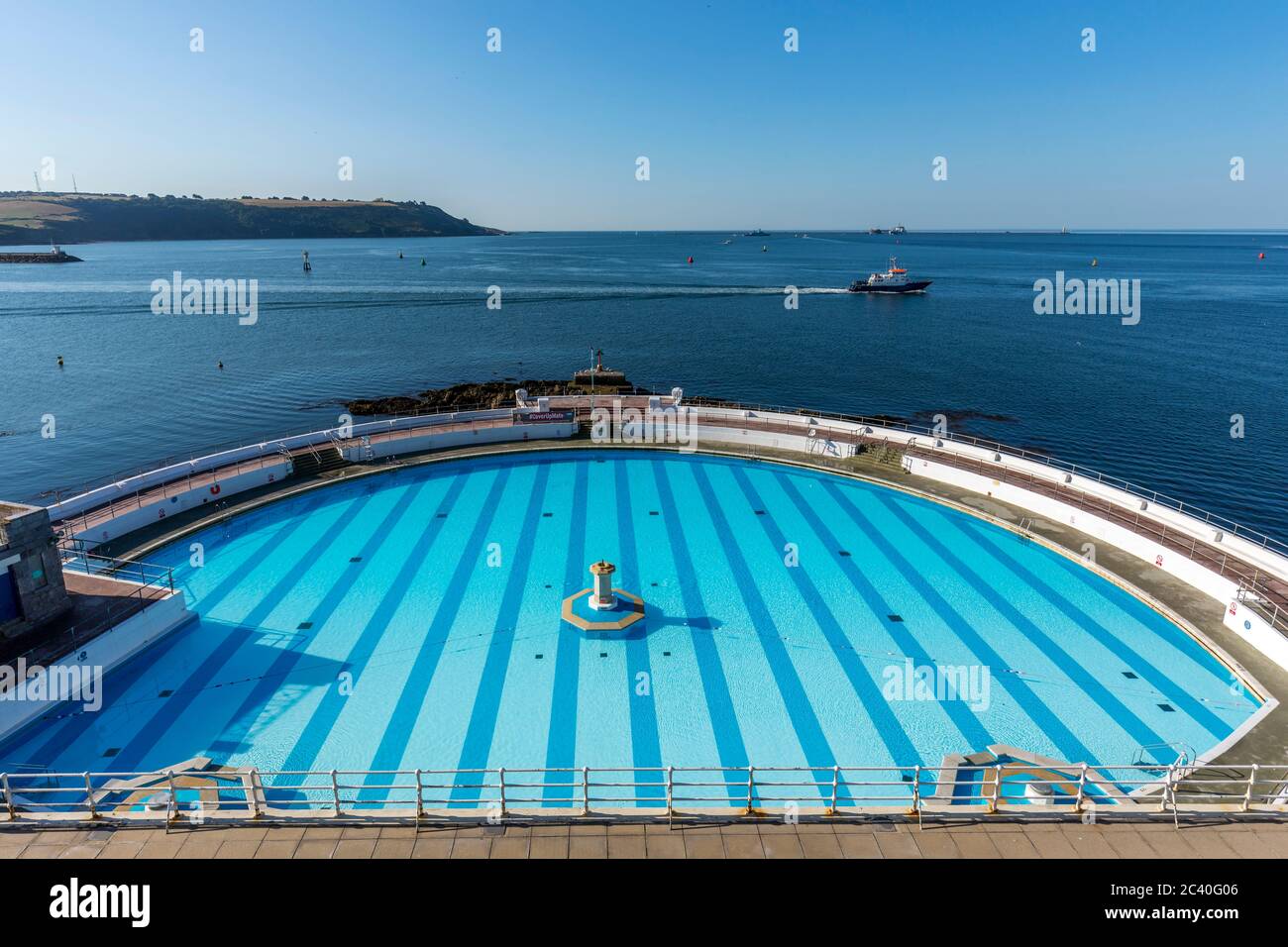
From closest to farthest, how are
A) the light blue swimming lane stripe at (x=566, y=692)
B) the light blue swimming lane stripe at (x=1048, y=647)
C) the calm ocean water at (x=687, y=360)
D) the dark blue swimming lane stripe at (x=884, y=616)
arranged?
the light blue swimming lane stripe at (x=566, y=692), the dark blue swimming lane stripe at (x=884, y=616), the light blue swimming lane stripe at (x=1048, y=647), the calm ocean water at (x=687, y=360)

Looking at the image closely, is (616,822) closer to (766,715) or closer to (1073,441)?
(766,715)

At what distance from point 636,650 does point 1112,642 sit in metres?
11.6

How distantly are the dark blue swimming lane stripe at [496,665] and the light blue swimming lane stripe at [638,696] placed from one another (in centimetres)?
283

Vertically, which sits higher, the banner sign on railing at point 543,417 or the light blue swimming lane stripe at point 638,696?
the banner sign on railing at point 543,417

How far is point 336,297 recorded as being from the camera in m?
90.6

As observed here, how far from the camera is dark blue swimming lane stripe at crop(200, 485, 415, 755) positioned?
1355 centimetres

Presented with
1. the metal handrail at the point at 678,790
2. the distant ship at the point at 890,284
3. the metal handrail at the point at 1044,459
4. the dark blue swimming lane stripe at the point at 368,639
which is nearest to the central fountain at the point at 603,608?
the metal handrail at the point at 678,790

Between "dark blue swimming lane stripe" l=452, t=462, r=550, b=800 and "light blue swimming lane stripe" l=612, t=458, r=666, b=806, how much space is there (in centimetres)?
283

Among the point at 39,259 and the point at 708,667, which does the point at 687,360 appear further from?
the point at 39,259

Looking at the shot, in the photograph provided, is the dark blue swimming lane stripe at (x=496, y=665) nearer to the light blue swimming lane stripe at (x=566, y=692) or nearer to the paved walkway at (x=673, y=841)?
the light blue swimming lane stripe at (x=566, y=692)

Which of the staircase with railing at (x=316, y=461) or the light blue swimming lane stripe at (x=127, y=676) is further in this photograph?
the staircase with railing at (x=316, y=461)

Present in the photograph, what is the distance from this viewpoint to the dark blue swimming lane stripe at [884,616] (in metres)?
13.5

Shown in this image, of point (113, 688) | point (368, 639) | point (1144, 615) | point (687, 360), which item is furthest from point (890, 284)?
point (113, 688)
